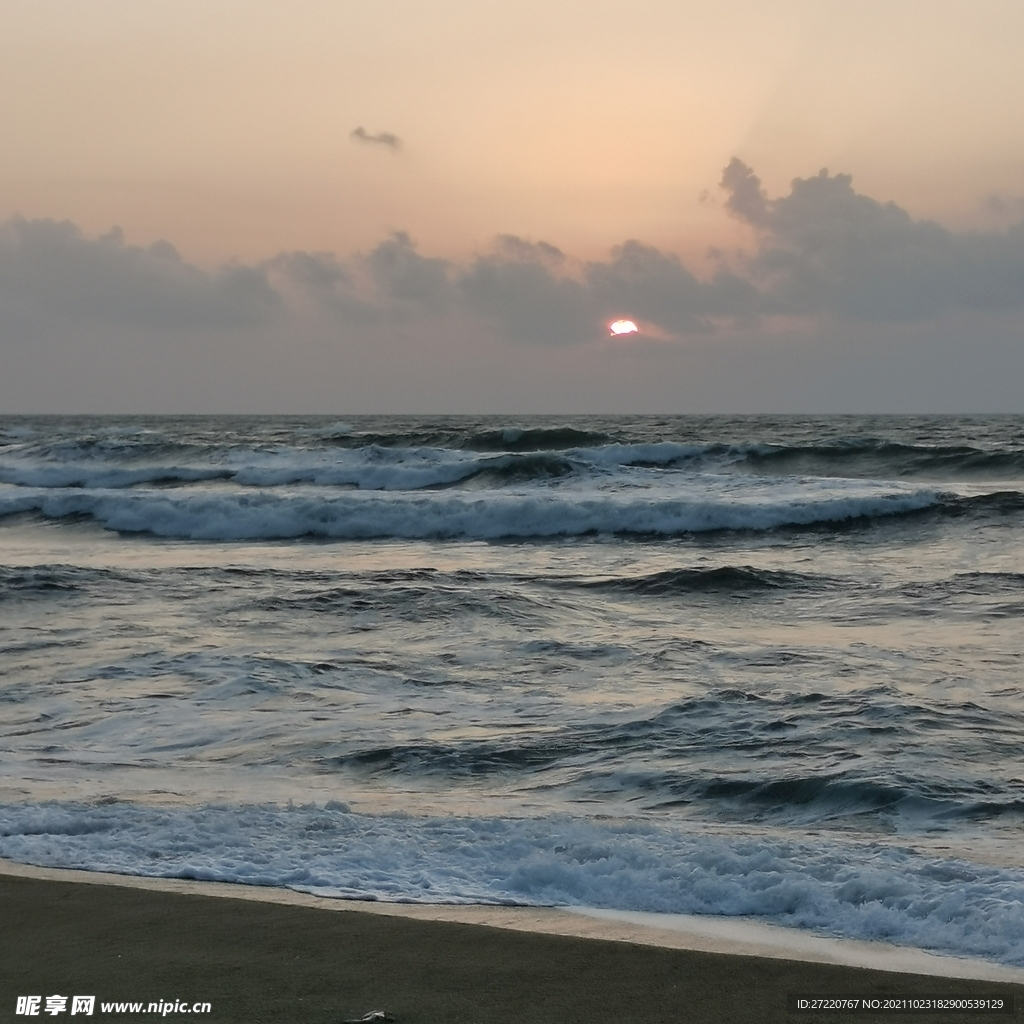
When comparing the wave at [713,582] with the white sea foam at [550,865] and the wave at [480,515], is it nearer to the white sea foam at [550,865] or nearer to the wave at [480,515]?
the wave at [480,515]

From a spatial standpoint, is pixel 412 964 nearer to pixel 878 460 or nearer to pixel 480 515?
pixel 480 515

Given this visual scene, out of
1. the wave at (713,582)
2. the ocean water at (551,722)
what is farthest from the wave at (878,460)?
the wave at (713,582)

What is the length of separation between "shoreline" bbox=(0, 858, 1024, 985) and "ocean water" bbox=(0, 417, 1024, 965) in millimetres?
A: 120

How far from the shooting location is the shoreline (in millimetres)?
4066

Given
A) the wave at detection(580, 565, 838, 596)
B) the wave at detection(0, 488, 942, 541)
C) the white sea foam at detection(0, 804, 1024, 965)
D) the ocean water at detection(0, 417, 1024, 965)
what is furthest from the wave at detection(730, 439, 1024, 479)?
the white sea foam at detection(0, 804, 1024, 965)

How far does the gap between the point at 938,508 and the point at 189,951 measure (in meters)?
20.1

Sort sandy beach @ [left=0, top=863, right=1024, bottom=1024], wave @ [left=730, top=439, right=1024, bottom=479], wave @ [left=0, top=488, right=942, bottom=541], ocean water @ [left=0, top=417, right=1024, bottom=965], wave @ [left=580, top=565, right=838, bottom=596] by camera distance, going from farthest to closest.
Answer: wave @ [left=730, top=439, right=1024, bottom=479] → wave @ [left=0, top=488, right=942, bottom=541] → wave @ [left=580, top=565, right=838, bottom=596] → ocean water @ [left=0, top=417, right=1024, bottom=965] → sandy beach @ [left=0, top=863, right=1024, bottom=1024]

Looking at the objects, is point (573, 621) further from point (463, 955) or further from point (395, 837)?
point (463, 955)

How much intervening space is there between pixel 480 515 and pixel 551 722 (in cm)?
1477

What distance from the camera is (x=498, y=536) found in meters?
21.7

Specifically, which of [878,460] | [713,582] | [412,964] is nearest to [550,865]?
[412,964]

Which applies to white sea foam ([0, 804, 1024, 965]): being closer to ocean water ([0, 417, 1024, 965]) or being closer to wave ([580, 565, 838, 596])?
ocean water ([0, 417, 1024, 965])

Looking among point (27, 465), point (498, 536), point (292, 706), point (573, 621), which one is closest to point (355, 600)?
point (573, 621)

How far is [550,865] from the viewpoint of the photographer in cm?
504
